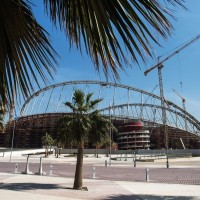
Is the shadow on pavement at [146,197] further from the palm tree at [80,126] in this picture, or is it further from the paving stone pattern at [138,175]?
the paving stone pattern at [138,175]

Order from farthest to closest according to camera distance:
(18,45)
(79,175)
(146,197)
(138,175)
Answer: (138,175) < (79,175) < (146,197) < (18,45)

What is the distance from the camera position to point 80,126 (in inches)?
858

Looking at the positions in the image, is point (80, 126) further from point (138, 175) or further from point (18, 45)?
point (18, 45)

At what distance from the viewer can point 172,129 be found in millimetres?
170375

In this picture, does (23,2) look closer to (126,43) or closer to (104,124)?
(126,43)

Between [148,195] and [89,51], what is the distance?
16.8 meters

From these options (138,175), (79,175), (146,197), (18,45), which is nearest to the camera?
(18,45)

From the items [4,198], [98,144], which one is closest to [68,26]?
[4,198]

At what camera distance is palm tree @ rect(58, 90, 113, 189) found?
857 inches

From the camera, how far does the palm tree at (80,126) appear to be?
2177 cm

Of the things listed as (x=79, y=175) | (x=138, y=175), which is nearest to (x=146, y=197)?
(x=79, y=175)

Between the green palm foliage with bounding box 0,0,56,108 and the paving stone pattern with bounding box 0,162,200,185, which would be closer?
the green palm foliage with bounding box 0,0,56,108

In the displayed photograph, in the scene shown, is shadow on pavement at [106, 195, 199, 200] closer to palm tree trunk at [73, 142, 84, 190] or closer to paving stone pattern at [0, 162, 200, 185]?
palm tree trunk at [73, 142, 84, 190]

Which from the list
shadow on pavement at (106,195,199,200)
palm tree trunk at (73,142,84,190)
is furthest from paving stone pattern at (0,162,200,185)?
shadow on pavement at (106,195,199,200)
